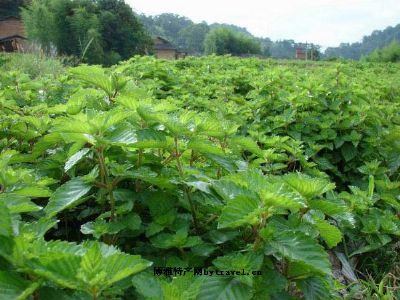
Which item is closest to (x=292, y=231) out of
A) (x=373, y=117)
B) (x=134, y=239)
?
(x=134, y=239)

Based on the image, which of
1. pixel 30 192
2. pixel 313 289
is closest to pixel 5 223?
pixel 30 192

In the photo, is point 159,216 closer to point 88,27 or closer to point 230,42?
point 88,27

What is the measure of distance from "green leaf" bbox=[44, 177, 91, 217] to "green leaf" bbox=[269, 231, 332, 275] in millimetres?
550

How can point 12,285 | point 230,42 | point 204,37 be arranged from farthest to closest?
point 204,37 → point 230,42 → point 12,285

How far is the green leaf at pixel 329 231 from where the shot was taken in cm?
125

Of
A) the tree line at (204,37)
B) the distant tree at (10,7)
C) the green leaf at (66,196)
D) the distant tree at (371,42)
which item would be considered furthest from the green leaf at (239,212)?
the distant tree at (371,42)

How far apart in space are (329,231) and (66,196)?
0.78 m

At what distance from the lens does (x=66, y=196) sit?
119 cm

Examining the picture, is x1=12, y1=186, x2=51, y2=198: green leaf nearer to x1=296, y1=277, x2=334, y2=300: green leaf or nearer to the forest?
the forest

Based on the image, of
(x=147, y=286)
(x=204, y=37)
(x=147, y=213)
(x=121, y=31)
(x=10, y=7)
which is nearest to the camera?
(x=147, y=286)

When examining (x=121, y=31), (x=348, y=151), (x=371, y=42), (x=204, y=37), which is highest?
(x=204, y=37)

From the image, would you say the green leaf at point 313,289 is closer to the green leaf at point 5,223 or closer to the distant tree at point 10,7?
the green leaf at point 5,223

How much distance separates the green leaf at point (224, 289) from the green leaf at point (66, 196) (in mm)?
428

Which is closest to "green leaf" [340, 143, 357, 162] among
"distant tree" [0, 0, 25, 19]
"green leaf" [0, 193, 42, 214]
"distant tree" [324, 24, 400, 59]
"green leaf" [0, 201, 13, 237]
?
"green leaf" [0, 193, 42, 214]
